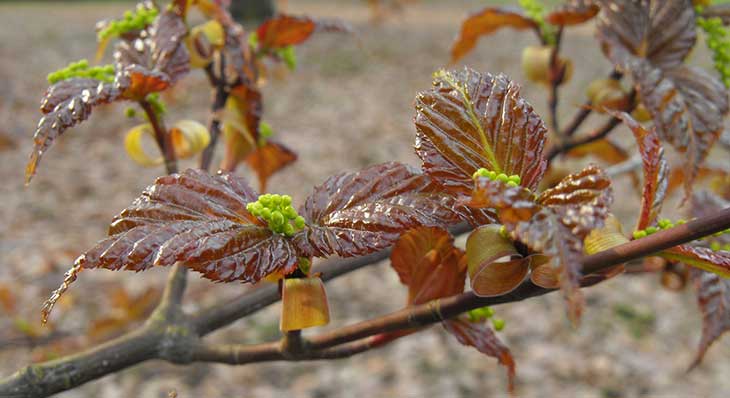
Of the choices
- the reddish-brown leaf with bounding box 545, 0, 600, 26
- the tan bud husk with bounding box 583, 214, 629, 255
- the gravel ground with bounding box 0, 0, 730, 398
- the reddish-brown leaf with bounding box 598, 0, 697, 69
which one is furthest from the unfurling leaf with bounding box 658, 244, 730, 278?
the gravel ground with bounding box 0, 0, 730, 398

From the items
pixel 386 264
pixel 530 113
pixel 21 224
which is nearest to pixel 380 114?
pixel 386 264

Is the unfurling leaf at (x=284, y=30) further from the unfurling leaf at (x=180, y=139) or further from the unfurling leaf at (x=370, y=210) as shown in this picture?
the unfurling leaf at (x=370, y=210)

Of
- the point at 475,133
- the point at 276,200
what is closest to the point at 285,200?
the point at 276,200

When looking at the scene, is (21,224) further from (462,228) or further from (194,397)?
(462,228)

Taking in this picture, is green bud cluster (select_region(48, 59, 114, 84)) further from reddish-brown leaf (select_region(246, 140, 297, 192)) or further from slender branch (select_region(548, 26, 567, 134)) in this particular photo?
slender branch (select_region(548, 26, 567, 134))

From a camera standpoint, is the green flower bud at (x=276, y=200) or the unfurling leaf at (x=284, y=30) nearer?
the green flower bud at (x=276, y=200)

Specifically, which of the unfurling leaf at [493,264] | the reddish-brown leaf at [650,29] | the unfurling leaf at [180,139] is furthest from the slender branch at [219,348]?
the reddish-brown leaf at [650,29]
